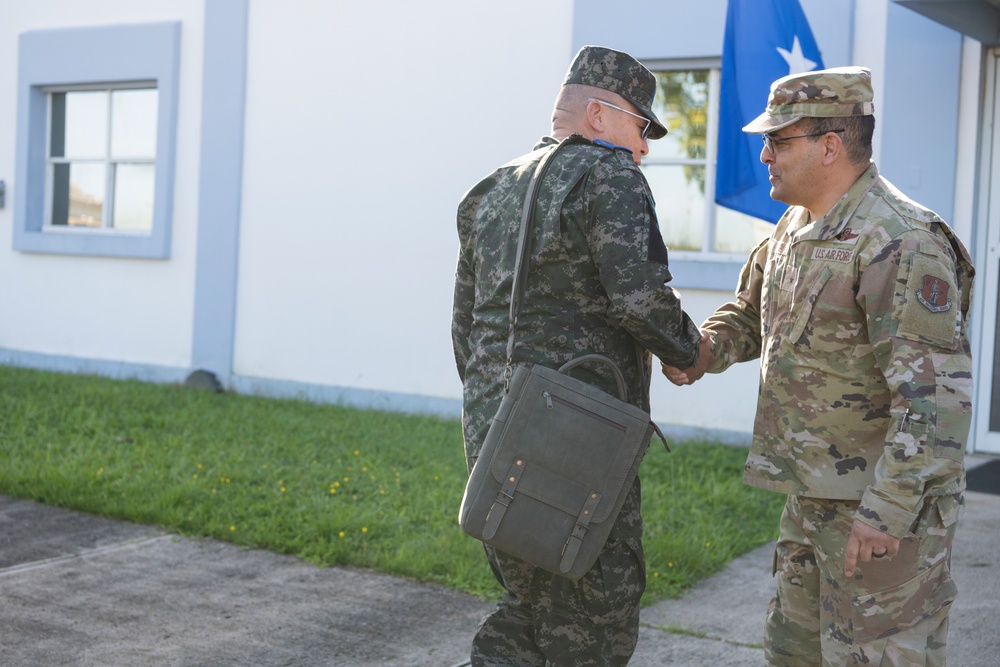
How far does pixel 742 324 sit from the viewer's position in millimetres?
3186

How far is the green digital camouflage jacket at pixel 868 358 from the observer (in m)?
2.45

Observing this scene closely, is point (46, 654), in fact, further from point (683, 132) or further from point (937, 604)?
point (683, 132)

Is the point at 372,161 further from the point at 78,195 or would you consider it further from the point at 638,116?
the point at 638,116

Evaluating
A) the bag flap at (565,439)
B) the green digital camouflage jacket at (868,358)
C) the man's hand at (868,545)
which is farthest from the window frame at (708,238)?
the man's hand at (868,545)

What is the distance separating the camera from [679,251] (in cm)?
772

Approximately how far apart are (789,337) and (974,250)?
467 centimetres

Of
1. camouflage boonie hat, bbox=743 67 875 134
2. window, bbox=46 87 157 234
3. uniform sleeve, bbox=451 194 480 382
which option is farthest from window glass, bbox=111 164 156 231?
camouflage boonie hat, bbox=743 67 875 134

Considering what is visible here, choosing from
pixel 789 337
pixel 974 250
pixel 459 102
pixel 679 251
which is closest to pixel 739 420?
pixel 679 251

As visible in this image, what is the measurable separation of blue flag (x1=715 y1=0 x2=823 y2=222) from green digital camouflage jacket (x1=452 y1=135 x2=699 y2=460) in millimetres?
3134

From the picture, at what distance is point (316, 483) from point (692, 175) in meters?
3.55

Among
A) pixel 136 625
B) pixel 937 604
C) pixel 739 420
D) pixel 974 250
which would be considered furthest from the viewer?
pixel 739 420

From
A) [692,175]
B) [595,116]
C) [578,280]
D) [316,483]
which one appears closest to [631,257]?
[578,280]

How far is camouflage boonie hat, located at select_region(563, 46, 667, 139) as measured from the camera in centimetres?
→ 286

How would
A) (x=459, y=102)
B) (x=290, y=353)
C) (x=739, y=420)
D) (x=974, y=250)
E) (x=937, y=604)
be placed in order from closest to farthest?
(x=937, y=604)
(x=974, y=250)
(x=739, y=420)
(x=459, y=102)
(x=290, y=353)
